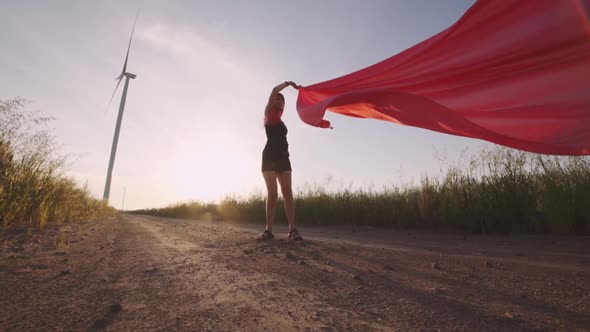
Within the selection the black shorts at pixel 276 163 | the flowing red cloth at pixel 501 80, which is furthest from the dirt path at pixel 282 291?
the black shorts at pixel 276 163

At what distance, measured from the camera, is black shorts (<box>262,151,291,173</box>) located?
380cm

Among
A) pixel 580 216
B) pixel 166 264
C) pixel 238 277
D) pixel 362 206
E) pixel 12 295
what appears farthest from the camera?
pixel 362 206

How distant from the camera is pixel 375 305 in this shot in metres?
1.34

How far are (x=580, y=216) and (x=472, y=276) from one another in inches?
118

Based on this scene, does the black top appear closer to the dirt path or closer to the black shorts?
the black shorts

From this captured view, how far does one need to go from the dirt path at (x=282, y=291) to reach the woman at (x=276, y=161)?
1246 mm

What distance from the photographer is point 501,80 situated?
2184mm

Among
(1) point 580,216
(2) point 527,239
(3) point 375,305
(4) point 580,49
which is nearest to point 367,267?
(3) point 375,305

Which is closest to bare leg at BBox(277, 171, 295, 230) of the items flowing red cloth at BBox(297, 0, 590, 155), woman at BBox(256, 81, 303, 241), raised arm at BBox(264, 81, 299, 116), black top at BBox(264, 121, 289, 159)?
woman at BBox(256, 81, 303, 241)

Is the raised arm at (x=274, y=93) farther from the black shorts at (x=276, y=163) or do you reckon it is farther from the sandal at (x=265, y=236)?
the sandal at (x=265, y=236)

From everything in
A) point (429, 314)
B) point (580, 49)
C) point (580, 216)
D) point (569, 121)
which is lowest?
point (429, 314)

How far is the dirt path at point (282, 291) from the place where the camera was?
1118mm

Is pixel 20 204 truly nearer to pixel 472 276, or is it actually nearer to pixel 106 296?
pixel 106 296

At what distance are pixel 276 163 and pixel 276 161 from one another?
0.03 metres
